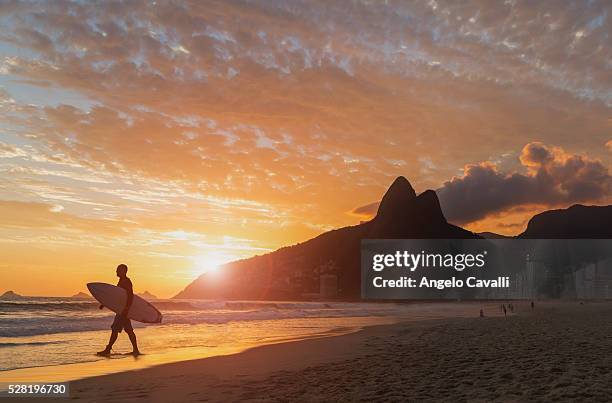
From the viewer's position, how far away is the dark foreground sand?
346 inches

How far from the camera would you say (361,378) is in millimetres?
10555

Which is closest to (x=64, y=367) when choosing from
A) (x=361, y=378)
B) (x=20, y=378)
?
(x=20, y=378)

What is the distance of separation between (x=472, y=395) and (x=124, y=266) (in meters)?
11.3

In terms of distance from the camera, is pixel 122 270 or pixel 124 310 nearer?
pixel 124 310

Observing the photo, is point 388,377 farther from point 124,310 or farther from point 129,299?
point 124,310

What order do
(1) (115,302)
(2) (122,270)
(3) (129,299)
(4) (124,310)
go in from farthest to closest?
(1) (115,302), (2) (122,270), (4) (124,310), (3) (129,299)

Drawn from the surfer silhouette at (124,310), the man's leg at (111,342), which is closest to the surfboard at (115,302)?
the man's leg at (111,342)

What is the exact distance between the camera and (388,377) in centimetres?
1051

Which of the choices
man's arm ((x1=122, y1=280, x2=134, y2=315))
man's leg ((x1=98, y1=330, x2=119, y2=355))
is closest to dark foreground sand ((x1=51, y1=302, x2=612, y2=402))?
man's arm ((x1=122, y1=280, x2=134, y2=315))

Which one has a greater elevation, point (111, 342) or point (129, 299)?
point (129, 299)

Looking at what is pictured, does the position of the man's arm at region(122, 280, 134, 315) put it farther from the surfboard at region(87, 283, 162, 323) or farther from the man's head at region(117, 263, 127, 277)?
the surfboard at region(87, 283, 162, 323)

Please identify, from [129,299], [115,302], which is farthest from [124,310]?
[115,302]

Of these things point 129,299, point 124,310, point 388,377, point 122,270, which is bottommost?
point 388,377

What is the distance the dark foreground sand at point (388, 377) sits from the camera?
28.8 ft
